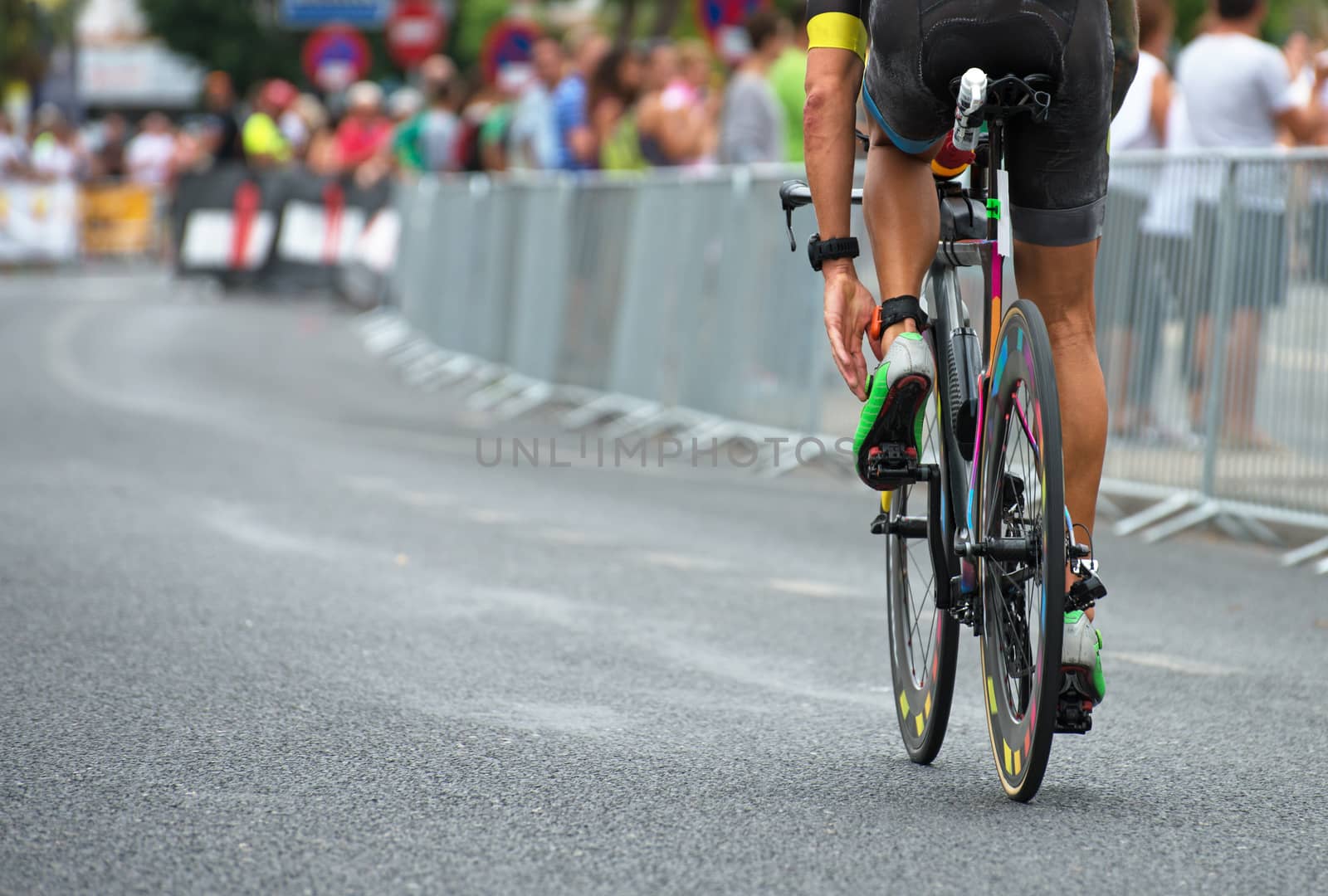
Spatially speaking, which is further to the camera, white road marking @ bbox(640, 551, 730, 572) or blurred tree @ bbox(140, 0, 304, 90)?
blurred tree @ bbox(140, 0, 304, 90)

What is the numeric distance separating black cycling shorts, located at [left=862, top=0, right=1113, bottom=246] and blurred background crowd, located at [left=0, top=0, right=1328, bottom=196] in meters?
5.90

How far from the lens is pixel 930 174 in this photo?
3832 mm

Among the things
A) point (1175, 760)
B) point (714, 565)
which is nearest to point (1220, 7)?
point (714, 565)

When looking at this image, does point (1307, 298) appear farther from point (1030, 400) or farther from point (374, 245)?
point (374, 245)

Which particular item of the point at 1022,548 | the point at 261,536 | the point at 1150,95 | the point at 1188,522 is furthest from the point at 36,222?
the point at 1022,548

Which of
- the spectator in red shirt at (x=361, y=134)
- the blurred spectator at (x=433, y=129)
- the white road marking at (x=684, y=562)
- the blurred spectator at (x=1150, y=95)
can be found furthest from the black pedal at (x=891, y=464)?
the spectator in red shirt at (x=361, y=134)

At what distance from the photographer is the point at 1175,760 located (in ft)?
13.4

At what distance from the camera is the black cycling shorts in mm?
3484

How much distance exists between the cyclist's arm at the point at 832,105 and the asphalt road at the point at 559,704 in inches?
43.6

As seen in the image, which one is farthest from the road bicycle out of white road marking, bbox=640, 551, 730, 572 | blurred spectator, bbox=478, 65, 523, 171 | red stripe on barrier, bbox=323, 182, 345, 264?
red stripe on barrier, bbox=323, 182, 345, 264

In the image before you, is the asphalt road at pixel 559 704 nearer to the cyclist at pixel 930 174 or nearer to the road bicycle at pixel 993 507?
the road bicycle at pixel 993 507

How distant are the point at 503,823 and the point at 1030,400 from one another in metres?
1.17

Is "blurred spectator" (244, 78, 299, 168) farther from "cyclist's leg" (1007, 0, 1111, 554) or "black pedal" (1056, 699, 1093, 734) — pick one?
"black pedal" (1056, 699, 1093, 734)

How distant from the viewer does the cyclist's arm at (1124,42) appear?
3.72 metres
